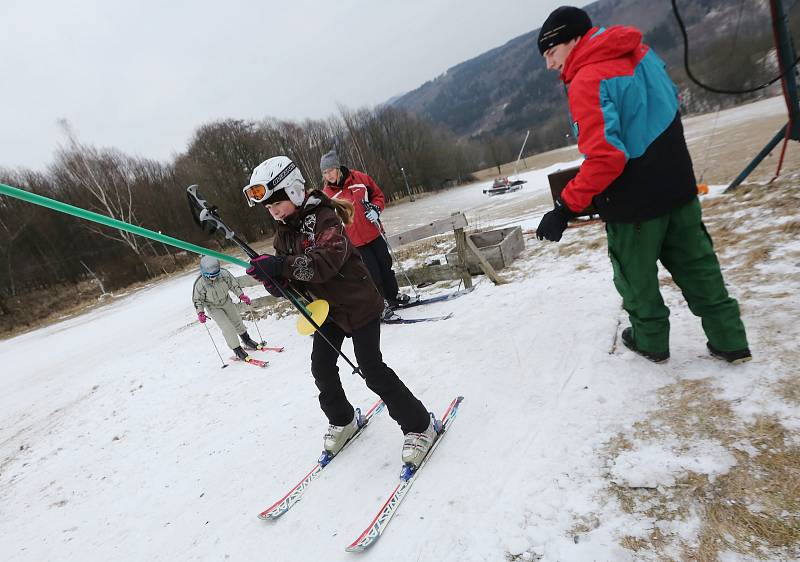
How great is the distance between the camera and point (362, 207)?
5.75 m

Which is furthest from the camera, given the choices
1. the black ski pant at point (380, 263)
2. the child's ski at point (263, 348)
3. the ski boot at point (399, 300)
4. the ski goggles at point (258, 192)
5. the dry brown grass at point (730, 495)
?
the child's ski at point (263, 348)

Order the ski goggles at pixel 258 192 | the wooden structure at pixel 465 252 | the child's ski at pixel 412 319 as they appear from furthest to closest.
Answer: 1. the wooden structure at pixel 465 252
2. the child's ski at pixel 412 319
3. the ski goggles at pixel 258 192

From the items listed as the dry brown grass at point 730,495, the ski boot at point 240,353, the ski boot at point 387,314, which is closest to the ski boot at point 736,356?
the dry brown grass at point 730,495

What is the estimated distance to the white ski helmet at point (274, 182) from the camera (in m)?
2.56

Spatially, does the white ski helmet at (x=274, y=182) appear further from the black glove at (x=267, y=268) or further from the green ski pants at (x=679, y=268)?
the green ski pants at (x=679, y=268)

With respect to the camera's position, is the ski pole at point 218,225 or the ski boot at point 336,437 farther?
the ski boot at point 336,437

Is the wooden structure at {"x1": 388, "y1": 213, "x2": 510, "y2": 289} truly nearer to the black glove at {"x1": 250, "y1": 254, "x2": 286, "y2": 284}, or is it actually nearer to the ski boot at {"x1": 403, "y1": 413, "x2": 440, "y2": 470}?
the ski boot at {"x1": 403, "y1": 413, "x2": 440, "y2": 470}

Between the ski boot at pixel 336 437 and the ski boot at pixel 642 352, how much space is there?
2382 mm

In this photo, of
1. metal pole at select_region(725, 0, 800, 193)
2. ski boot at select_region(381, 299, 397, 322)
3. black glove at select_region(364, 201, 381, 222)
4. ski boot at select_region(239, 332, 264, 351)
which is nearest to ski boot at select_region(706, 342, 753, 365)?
metal pole at select_region(725, 0, 800, 193)

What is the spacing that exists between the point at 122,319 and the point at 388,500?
17.0m

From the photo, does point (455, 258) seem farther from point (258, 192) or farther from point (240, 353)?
point (258, 192)

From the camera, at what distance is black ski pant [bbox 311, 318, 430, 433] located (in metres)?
2.75

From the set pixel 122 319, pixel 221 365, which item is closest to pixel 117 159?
pixel 122 319

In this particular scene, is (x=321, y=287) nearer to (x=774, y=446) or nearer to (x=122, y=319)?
(x=774, y=446)
